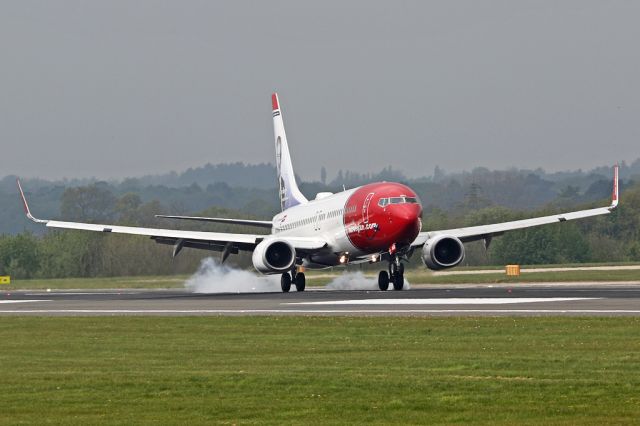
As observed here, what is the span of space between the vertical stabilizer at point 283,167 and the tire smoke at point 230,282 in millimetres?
4966

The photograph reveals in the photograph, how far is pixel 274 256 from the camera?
60.8m

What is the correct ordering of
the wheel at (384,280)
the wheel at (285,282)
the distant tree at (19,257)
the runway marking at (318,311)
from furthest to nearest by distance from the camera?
the distant tree at (19,257), the wheel at (285,282), the wheel at (384,280), the runway marking at (318,311)

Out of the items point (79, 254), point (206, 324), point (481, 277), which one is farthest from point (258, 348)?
point (79, 254)

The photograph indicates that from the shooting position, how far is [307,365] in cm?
2497

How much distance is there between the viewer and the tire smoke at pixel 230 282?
6906 cm

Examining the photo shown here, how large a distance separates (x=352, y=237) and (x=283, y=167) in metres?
19.5

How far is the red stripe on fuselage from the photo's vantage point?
55.6m

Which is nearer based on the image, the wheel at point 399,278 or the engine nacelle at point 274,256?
the wheel at point 399,278

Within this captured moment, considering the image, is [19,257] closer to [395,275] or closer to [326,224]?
[326,224]

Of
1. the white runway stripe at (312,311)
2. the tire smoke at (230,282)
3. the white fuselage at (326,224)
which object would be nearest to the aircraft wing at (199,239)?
the white fuselage at (326,224)

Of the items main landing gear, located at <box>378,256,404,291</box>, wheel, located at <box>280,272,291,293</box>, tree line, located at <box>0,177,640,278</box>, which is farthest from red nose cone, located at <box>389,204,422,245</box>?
tree line, located at <box>0,177,640,278</box>

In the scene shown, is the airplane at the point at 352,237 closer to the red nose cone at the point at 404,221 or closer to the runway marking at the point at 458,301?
the red nose cone at the point at 404,221

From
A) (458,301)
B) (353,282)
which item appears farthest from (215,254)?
(458,301)

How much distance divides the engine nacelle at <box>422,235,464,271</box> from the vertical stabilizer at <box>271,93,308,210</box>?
46.5 feet
